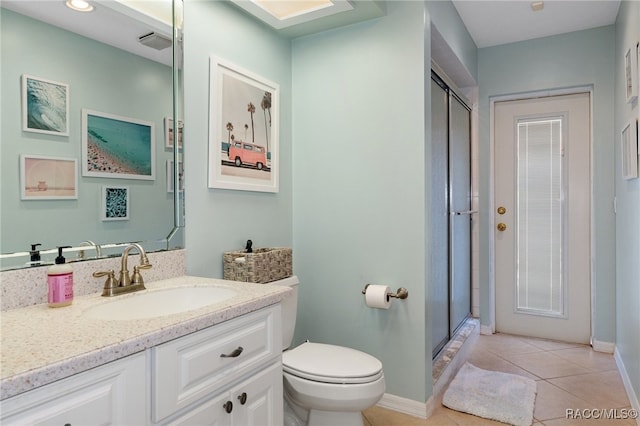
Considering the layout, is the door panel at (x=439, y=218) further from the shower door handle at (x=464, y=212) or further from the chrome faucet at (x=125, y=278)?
Answer: the chrome faucet at (x=125, y=278)

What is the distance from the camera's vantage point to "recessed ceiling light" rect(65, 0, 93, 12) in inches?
53.2

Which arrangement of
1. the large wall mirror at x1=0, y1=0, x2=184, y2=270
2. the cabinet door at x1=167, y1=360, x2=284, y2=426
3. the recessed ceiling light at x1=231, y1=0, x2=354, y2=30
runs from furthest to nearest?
the recessed ceiling light at x1=231, y1=0, x2=354, y2=30
the large wall mirror at x1=0, y1=0, x2=184, y2=270
the cabinet door at x1=167, y1=360, x2=284, y2=426

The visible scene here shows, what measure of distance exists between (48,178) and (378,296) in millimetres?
1534

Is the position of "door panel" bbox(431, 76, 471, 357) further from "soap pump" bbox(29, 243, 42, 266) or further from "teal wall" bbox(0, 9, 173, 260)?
"soap pump" bbox(29, 243, 42, 266)

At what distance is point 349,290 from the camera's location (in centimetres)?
232

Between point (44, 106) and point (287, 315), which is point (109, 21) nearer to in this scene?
point (44, 106)

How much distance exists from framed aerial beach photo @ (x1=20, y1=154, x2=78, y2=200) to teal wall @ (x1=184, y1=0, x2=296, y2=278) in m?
0.51

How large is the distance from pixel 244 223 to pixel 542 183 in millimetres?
2638

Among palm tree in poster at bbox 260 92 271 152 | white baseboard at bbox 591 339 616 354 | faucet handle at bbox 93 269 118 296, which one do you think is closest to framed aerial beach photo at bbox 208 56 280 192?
palm tree in poster at bbox 260 92 271 152

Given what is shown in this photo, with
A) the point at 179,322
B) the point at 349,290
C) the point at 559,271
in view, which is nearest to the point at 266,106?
the point at 349,290

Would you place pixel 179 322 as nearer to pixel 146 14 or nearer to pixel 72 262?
pixel 72 262

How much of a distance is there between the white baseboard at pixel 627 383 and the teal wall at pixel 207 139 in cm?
208

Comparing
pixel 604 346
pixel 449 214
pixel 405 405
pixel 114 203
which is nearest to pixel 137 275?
pixel 114 203

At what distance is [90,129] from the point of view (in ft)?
4.60
